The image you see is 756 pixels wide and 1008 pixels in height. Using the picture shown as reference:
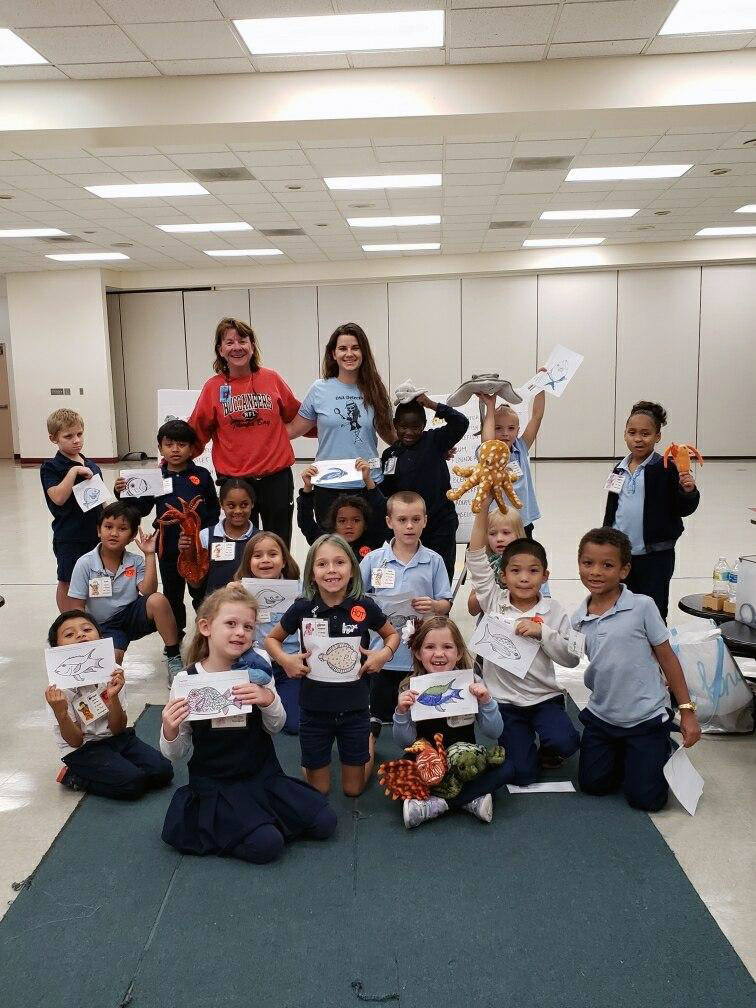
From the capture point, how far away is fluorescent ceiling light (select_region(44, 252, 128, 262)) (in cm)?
1281

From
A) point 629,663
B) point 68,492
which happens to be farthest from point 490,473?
point 68,492

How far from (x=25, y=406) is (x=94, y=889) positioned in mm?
13957

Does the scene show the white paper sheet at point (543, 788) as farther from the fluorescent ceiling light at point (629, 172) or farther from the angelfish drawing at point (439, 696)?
the fluorescent ceiling light at point (629, 172)

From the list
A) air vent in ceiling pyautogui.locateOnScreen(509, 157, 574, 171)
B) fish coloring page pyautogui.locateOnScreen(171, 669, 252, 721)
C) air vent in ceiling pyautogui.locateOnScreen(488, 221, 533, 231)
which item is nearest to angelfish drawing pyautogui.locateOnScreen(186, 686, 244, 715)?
fish coloring page pyautogui.locateOnScreen(171, 669, 252, 721)

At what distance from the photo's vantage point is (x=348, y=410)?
4145 mm

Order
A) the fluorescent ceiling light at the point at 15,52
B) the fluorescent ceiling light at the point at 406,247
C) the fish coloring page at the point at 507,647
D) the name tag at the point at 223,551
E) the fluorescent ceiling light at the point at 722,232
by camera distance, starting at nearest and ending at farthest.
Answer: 1. the fish coloring page at the point at 507,647
2. the name tag at the point at 223,551
3. the fluorescent ceiling light at the point at 15,52
4. the fluorescent ceiling light at the point at 722,232
5. the fluorescent ceiling light at the point at 406,247

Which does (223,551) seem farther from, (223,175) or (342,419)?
(223,175)

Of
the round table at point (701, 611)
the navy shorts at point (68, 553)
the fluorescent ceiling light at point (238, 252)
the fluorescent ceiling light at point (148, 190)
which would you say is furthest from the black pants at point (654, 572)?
the fluorescent ceiling light at point (238, 252)

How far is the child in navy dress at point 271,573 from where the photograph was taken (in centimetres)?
363

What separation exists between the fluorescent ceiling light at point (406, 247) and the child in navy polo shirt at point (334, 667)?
10513 millimetres

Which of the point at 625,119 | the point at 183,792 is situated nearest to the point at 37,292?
the point at 625,119

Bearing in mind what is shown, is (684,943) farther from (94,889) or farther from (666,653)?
(94,889)

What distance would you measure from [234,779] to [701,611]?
2.21 metres

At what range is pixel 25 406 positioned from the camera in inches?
579
